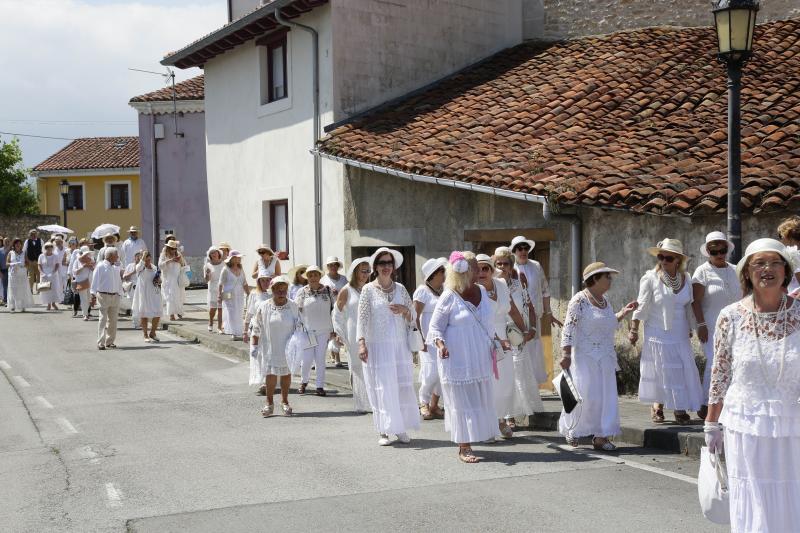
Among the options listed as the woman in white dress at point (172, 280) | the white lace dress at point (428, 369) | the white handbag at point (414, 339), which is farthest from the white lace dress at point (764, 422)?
the woman in white dress at point (172, 280)

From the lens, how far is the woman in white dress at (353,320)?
11.3 meters

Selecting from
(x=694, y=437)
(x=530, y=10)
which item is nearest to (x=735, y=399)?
(x=694, y=437)

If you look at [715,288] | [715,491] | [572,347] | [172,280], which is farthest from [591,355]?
[172,280]

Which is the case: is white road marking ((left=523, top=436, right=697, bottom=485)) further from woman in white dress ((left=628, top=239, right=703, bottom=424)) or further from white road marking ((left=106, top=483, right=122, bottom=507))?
white road marking ((left=106, top=483, right=122, bottom=507))

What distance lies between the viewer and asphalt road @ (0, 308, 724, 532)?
22.0 ft

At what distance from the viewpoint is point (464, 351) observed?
893cm

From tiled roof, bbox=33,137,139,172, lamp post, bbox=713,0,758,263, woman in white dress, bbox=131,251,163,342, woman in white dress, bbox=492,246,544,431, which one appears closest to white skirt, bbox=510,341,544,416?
woman in white dress, bbox=492,246,544,431

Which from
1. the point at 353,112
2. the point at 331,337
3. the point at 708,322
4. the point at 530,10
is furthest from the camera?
the point at 530,10

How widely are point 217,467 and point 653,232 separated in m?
6.23

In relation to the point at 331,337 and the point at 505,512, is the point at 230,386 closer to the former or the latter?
the point at 331,337

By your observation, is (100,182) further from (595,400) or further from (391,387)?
(595,400)

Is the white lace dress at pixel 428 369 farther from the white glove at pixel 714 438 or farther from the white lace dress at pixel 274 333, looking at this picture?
the white glove at pixel 714 438

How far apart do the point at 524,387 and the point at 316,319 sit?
12.3 feet

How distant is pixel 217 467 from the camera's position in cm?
845
